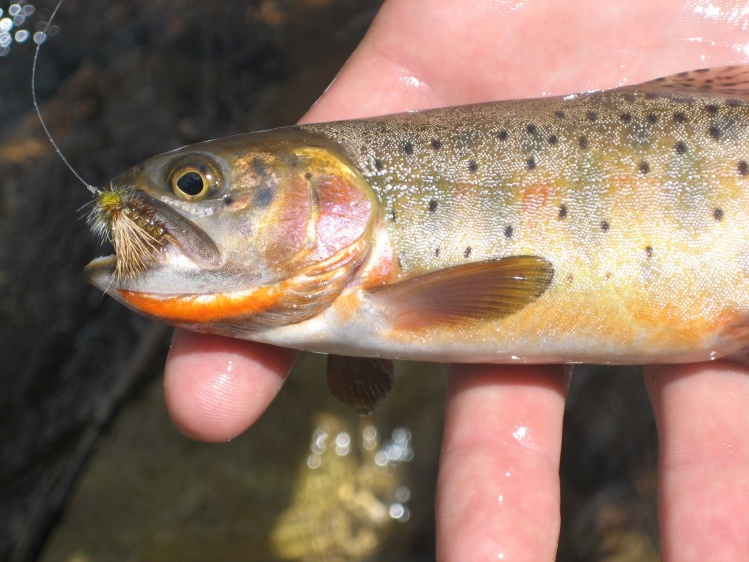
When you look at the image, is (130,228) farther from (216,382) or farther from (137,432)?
(137,432)

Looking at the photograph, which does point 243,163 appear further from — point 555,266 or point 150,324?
point 150,324

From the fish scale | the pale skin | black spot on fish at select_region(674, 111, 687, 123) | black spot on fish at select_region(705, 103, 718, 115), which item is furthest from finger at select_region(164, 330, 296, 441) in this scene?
black spot on fish at select_region(705, 103, 718, 115)

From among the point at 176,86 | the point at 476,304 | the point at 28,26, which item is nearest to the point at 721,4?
the point at 476,304

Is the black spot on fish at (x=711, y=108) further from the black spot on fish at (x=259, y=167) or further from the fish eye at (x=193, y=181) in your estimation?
the fish eye at (x=193, y=181)

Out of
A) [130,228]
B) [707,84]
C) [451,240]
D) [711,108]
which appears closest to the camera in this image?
[130,228]

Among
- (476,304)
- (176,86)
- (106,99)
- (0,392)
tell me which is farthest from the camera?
(176,86)

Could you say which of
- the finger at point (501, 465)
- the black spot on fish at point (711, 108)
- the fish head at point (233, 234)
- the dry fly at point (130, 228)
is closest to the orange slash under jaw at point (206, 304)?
the fish head at point (233, 234)

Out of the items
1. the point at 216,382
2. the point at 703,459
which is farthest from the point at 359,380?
the point at 703,459
